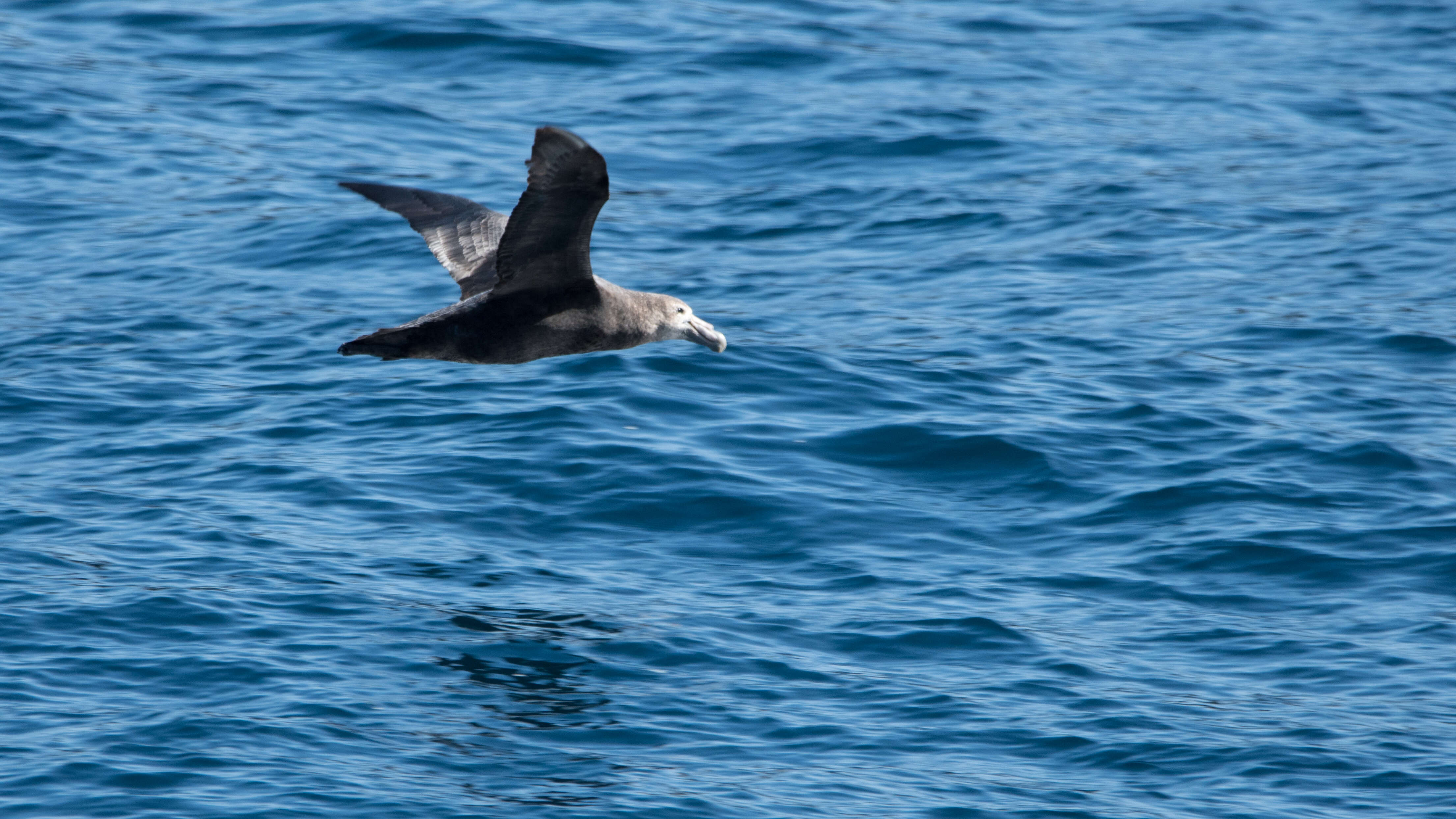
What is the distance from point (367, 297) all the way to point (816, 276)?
13.5ft

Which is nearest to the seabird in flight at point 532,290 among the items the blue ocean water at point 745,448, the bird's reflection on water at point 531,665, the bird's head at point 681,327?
the bird's head at point 681,327

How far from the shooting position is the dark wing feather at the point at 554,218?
8781mm

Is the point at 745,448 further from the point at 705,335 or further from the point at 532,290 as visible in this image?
the point at 532,290

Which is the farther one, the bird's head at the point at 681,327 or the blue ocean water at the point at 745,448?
the bird's head at the point at 681,327

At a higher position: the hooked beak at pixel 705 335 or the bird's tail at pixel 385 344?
the bird's tail at pixel 385 344

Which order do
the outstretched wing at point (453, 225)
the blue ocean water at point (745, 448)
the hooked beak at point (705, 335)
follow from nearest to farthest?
the blue ocean water at point (745, 448), the hooked beak at point (705, 335), the outstretched wing at point (453, 225)

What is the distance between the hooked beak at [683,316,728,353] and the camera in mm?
11039

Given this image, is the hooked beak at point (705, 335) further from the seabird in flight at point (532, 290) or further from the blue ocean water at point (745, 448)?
the blue ocean water at point (745, 448)

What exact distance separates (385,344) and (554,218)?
4.20 ft

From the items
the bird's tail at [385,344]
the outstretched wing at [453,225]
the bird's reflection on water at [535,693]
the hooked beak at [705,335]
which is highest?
the outstretched wing at [453,225]

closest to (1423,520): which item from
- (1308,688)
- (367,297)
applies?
(1308,688)

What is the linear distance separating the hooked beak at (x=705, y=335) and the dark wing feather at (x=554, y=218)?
38.7 inches

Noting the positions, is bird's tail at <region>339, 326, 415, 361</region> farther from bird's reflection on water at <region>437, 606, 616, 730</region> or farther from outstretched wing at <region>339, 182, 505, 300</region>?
bird's reflection on water at <region>437, 606, 616, 730</region>

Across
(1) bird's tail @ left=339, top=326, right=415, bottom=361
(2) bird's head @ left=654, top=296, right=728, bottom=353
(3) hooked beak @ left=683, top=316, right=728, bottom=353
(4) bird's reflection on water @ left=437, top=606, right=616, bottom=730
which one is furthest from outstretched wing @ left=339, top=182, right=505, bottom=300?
(4) bird's reflection on water @ left=437, top=606, right=616, bottom=730
